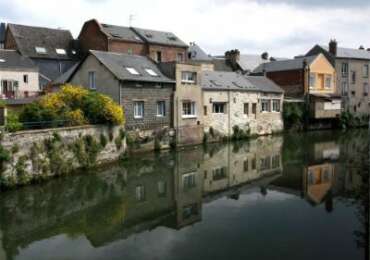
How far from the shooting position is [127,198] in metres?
Result: 17.2

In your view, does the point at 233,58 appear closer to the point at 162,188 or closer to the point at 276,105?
the point at 276,105

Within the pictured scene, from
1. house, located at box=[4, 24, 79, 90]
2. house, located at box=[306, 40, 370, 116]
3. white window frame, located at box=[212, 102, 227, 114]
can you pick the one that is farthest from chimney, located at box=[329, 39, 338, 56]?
house, located at box=[4, 24, 79, 90]

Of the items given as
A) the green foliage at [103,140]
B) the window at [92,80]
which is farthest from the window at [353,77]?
the green foliage at [103,140]

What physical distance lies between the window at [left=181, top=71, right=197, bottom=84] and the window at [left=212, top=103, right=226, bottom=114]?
376 centimetres

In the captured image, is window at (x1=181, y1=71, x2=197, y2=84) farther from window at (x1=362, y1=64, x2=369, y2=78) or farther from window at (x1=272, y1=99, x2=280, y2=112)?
window at (x1=362, y1=64, x2=369, y2=78)

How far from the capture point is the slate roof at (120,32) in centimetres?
4303

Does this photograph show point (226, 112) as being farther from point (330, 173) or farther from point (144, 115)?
point (330, 173)

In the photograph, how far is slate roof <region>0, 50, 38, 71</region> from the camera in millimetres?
35000

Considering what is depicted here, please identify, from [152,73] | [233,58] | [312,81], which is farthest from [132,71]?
[233,58]

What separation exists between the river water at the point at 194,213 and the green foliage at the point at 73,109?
306 cm

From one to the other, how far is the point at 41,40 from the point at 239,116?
2219 centimetres

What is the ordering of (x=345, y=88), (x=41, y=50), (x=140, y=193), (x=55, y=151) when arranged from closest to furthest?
(x=140, y=193), (x=55, y=151), (x=41, y=50), (x=345, y=88)

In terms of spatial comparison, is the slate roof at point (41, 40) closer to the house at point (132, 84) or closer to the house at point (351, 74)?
the house at point (132, 84)

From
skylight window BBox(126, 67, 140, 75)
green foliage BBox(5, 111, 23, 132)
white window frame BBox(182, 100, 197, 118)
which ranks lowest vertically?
green foliage BBox(5, 111, 23, 132)
